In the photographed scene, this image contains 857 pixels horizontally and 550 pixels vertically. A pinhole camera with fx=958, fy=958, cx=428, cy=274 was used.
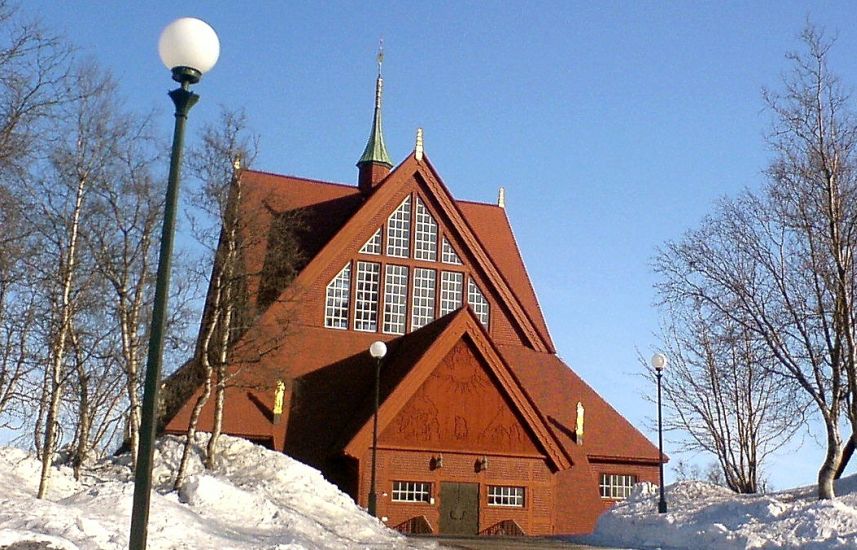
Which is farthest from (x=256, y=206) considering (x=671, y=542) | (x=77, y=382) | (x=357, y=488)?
(x=671, y=542)

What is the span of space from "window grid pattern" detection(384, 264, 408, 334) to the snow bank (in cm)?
1144

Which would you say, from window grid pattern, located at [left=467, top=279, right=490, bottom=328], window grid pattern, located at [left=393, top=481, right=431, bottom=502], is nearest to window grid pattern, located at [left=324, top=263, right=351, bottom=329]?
window grid pattern, located at [left=467, top=279, right=490, bottom=328]

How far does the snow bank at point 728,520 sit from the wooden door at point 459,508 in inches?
208

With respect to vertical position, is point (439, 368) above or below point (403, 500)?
above

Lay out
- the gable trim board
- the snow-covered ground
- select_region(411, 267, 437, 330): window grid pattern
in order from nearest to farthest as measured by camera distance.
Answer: the snow-covered ground → the gable trim board → select_region(411, 267, 437, 330): window grid pattern

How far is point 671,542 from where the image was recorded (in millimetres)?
19156

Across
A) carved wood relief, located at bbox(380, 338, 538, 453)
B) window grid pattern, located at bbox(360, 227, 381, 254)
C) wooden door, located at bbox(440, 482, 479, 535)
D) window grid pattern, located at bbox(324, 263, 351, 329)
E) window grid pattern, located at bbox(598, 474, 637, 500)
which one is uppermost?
window grid pattern, located at bbox(360, 227, 381, 254)

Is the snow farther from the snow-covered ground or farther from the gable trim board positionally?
the gable trim board

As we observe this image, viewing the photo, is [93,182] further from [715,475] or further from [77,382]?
[715,475]

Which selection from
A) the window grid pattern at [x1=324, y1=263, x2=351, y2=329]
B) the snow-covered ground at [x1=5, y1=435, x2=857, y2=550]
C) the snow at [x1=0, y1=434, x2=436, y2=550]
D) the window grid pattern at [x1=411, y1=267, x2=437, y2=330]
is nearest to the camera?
the snow at [x1=0, y1=434, x2=436, y2=550]

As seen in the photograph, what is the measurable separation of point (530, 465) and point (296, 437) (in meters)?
7.02

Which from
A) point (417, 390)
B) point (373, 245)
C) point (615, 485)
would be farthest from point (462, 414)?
point (373, 245)

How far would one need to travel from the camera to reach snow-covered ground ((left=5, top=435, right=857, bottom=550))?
12.9m

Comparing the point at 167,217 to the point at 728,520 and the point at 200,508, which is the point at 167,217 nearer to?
the point at 200,508
